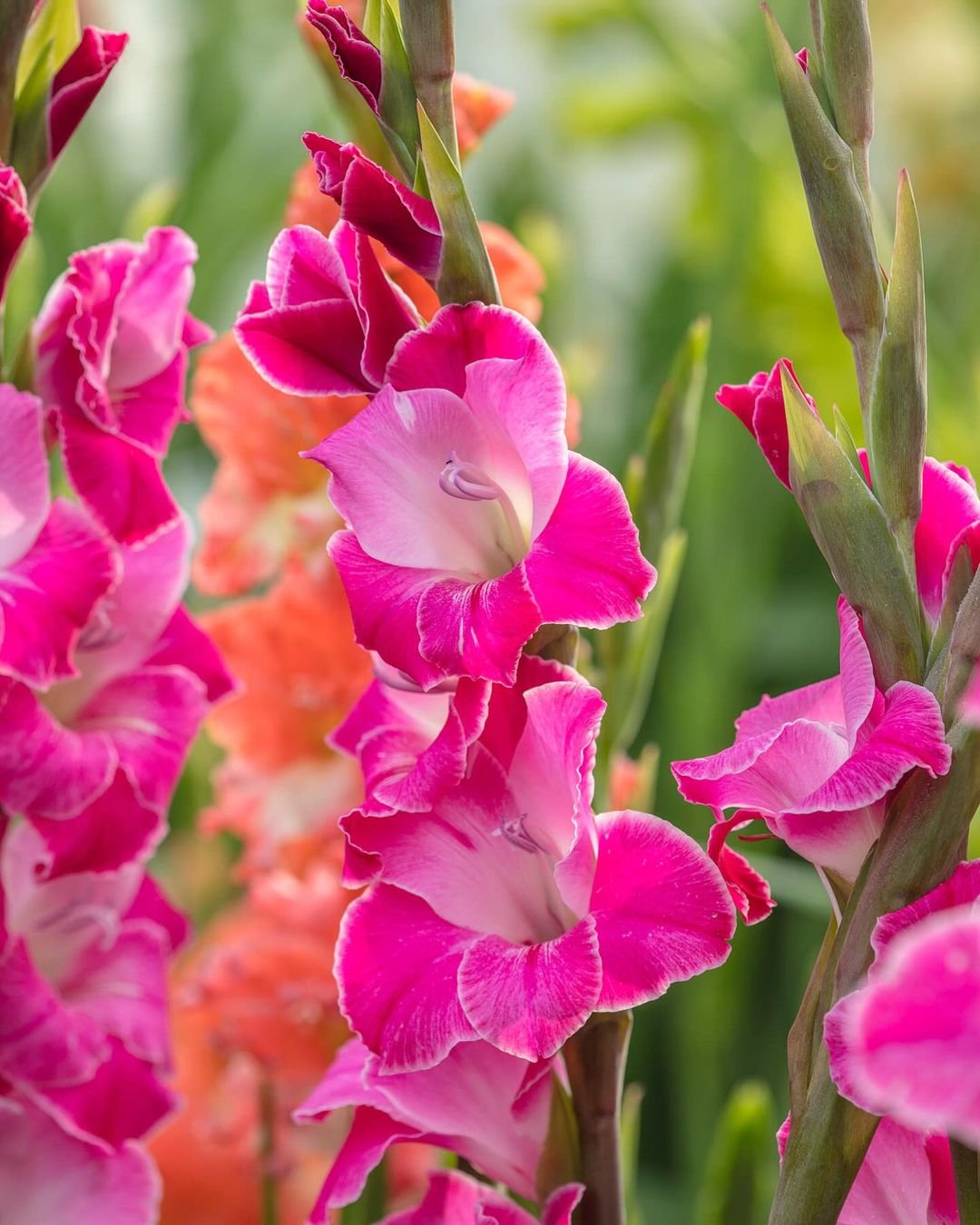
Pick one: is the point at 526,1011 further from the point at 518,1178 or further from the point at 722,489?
the point at 722,489

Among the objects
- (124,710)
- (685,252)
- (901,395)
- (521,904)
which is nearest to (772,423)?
(901,395)

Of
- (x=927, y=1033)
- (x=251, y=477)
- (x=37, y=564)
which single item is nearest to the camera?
(x=927, y=1033)

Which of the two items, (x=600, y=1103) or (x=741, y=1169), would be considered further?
(x=741, y=1169)

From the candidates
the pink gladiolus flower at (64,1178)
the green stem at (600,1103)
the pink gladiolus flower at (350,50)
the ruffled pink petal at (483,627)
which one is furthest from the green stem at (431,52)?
the pink gladiolus flower at (64,1178)

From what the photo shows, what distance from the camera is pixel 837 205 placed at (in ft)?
1.20

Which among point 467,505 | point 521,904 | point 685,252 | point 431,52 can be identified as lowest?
point 685,252

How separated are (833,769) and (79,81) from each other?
1.00 feet

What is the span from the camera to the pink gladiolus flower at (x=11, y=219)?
44 cm

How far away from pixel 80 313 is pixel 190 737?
0.14m

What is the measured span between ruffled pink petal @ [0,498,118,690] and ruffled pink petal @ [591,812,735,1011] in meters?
0.16

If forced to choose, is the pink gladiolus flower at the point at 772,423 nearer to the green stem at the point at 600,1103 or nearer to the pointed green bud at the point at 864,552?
the pointed green bud at the point at 864,552

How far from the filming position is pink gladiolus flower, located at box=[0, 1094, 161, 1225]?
50 cm

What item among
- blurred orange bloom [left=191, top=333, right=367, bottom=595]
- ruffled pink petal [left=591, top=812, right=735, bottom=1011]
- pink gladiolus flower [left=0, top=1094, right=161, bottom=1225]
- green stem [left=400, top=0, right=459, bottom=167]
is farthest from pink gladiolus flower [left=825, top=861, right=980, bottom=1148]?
blurred orange bloom [left=191, top=333, right=367, bottom=595]

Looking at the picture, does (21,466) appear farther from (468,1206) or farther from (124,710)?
(468,1206)
